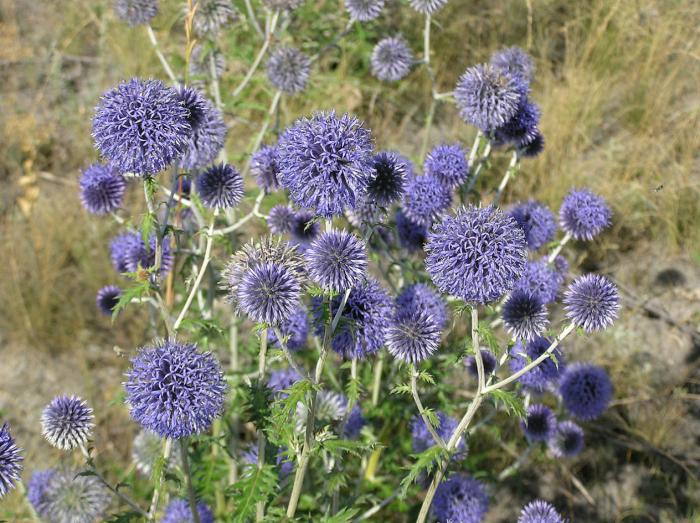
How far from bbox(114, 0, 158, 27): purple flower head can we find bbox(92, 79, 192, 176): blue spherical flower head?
6.96 feet

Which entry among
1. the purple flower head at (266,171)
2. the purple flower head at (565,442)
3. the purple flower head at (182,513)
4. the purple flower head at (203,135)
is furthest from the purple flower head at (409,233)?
the purple flower head at (182,513)

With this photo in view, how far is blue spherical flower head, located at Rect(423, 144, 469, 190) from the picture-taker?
3645 millimetres

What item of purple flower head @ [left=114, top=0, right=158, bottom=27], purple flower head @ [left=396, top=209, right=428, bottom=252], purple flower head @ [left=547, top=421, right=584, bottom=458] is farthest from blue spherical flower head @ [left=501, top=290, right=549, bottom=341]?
purple flower head @ [left=114, top=0, right=158, bottom=27]

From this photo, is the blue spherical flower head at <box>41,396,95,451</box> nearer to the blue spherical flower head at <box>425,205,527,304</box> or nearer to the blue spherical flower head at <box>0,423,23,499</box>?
the blue spherical flower head at <box>0,423,23,499</box>

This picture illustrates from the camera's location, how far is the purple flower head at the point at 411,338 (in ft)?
9.70

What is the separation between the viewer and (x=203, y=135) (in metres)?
3.46

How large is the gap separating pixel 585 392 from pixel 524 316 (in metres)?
1.33

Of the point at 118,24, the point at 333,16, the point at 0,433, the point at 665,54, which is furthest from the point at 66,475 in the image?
the point at 665,54

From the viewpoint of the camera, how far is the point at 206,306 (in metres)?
4.10

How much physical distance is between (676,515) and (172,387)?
3679 millimetres

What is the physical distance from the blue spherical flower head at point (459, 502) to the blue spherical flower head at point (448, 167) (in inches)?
60.8

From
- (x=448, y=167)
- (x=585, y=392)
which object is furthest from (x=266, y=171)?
(x=585, y=392)

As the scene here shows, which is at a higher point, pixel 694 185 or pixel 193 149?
pixel 193 149

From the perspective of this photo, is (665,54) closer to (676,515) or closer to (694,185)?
(694,185)
